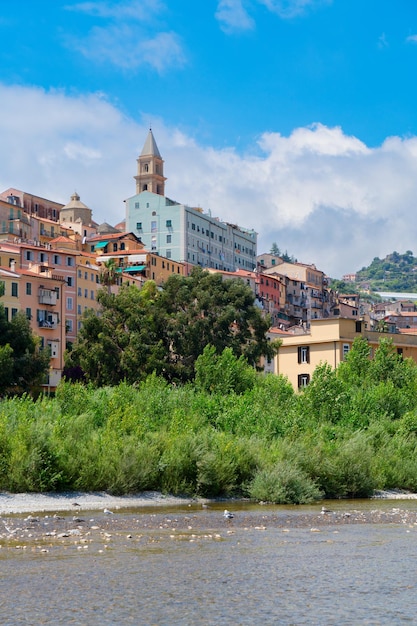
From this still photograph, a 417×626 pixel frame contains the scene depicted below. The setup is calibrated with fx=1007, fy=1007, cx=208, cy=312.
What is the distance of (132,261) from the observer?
16300cm

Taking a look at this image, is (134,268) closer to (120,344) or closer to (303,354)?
(303,354)

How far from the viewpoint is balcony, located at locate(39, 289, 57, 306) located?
117 m

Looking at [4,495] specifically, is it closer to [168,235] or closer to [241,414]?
[241,414]

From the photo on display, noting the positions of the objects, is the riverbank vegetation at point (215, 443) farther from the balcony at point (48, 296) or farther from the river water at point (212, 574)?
the balcony at point (48, 296)

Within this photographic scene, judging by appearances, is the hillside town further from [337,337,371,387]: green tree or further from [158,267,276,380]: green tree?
[337,337,371,387]: green tree

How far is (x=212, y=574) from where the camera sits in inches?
830

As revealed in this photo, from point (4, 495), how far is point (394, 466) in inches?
837

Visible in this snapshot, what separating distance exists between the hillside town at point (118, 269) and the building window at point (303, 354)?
10 centimetres

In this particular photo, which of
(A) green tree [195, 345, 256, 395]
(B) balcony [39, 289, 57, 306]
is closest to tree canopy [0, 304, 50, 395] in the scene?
(A) green tree [195, 345, 256, 395]

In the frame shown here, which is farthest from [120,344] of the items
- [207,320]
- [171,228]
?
[171,228]

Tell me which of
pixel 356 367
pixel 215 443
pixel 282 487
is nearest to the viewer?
pixel 282 487

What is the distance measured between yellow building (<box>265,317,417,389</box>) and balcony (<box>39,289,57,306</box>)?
104ft

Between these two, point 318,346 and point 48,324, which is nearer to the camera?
point 318,346

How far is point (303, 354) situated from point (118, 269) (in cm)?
6624
